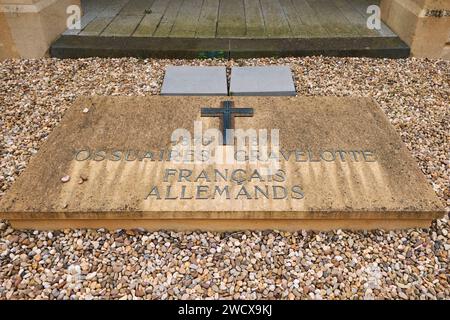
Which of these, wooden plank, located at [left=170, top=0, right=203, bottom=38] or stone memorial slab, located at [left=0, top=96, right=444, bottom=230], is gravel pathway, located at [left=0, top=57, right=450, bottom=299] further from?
wooden plank, located at [left=170, top=0, right=203, bottom=38]

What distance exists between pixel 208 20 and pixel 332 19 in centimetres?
182

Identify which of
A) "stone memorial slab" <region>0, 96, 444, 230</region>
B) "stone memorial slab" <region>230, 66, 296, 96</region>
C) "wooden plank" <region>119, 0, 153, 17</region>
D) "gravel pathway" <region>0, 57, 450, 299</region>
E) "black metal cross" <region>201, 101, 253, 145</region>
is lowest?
"gravel pathway" <region>0, 57, 450, 299</region>

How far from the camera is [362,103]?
10.2ft

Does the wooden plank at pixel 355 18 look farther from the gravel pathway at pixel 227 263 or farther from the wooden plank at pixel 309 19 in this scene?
the gravel pathway at pixel 227 263

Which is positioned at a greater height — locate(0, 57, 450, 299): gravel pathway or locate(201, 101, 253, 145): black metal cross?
locate(201, 101, 253, 145): black metal cross

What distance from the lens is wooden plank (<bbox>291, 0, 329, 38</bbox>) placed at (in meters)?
4.57

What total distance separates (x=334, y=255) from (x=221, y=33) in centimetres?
342

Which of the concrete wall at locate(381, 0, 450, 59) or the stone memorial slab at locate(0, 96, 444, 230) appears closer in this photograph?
the stone memorial slab at locate(0, 96, 444, 230)

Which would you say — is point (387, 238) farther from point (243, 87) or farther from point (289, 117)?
point (243, 87)

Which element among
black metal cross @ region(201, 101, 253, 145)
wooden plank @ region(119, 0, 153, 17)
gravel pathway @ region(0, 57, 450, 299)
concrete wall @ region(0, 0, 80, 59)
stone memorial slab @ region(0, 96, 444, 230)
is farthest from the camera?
wooden plank @ region(119, 0, 153, 17)

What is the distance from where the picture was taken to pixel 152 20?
496 centimetres

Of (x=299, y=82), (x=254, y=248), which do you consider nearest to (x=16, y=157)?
(x=254, y=248)

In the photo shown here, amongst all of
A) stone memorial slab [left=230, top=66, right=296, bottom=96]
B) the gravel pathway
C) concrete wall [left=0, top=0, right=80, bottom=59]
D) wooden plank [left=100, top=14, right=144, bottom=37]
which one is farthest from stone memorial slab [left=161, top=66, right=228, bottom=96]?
concrete wall [left=0, top=0, right=80, bottom=59]

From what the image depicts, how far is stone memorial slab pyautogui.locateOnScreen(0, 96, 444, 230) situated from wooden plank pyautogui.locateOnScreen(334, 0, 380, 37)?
86.6 inches
